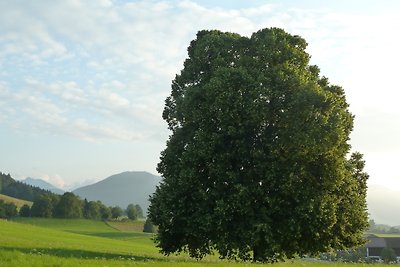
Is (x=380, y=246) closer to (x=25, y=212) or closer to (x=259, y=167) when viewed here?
(x=259, y=167)

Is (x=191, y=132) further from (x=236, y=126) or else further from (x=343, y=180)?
(x=343, y=180)

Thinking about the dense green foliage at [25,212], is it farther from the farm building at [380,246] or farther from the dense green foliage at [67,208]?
the farm building at [380,246]

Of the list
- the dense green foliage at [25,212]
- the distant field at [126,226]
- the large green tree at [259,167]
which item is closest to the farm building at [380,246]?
the distant field at [126,226]

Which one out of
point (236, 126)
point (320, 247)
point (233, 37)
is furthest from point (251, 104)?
point (320, 247)

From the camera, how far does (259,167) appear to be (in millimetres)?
27828

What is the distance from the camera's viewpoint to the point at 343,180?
30.7 metres

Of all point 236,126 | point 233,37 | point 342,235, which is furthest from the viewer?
point 233,37

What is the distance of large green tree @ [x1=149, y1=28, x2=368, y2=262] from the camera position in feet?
89.2

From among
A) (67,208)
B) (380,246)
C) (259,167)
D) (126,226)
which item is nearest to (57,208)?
(67,208)

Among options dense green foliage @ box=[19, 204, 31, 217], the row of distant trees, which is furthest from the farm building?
dense green foliage @ box=[19, 204, 31, 217]

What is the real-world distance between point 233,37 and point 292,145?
990 cm

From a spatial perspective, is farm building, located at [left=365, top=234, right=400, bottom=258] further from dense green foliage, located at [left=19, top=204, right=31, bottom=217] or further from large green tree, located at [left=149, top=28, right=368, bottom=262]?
Result: dense green foliage, located at [left=19, top=204, right=31, bottom=217]

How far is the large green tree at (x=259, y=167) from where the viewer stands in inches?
1071

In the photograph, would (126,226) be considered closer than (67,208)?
Yes
